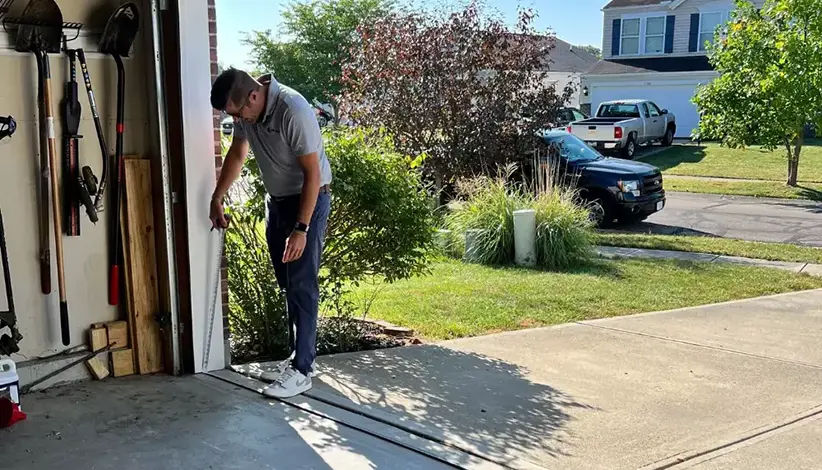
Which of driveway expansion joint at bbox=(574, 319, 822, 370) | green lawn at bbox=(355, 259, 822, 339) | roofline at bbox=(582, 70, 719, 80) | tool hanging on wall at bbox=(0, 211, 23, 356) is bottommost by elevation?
green lawn at bbox=(355, 259, 822, 339)

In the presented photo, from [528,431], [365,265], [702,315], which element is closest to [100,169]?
[365,265]

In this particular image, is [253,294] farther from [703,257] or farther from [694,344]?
[703,257]

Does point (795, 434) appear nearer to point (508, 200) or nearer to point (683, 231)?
point (508, 200)

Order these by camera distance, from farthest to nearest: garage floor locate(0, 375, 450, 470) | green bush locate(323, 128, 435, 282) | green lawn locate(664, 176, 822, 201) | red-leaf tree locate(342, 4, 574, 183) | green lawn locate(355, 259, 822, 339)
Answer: green lawn locate(664, 176, 822, 201) → red-leaf tree locate(342, 4, 574, 183) → green lawn locate(355, 259, 822, 339) → green bush locate(323, 128, 435, 282) → garage floor locate(0, 375, 450, 470)

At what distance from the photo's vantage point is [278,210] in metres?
4.47

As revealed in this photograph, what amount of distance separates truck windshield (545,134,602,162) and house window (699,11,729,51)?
2009 cm

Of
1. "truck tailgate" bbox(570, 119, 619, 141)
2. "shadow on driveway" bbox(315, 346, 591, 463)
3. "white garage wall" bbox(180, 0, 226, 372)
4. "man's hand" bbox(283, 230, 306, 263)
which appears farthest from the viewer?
"truck tailgate" bbox(570, 119, 619, 141)

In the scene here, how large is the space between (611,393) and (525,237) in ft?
16.5

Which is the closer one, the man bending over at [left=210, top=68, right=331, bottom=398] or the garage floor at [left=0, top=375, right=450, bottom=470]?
the garage floor at [left=0, top=375, right=450, bottom=470]

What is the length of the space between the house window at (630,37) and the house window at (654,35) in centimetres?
42

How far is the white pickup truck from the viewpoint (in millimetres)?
24094

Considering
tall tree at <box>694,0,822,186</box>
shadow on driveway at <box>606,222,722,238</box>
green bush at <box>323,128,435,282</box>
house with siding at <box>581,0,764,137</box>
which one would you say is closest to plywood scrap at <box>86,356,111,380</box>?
green bush at <box>323,128,435,282</box>

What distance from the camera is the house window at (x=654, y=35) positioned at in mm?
32594

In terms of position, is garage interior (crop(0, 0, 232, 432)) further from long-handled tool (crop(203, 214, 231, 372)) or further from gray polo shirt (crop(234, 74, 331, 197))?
gray polo shirt (crop(234, 74, 331, 197))
